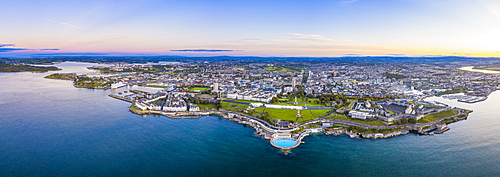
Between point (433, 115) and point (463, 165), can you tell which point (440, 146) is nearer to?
point (463, 165)

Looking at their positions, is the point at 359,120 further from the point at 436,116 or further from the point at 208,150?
the point at 208,150

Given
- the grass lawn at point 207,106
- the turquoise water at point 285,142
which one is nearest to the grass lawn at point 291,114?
the turquoise water at point 285,142

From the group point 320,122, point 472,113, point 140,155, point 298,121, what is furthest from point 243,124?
point 472,113

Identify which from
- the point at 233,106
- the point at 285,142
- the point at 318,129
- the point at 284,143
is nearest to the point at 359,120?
the point at 318,129

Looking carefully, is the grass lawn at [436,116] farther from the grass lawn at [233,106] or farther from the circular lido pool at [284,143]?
the grass lawn at [233,106]

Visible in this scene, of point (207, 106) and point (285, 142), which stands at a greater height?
point (207, 106)

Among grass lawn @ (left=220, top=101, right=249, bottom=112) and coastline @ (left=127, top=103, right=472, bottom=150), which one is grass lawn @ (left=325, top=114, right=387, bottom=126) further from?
grass lawn @ (left=220, top=101, right=249, bottom=112)
